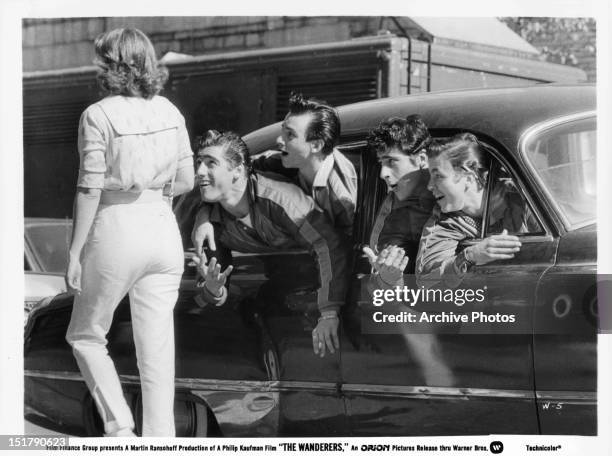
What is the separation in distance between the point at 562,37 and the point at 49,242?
2939 millimetres

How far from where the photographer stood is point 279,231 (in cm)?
454

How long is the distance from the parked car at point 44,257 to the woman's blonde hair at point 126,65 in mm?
831

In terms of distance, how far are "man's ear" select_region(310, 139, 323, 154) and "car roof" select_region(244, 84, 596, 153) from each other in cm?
11

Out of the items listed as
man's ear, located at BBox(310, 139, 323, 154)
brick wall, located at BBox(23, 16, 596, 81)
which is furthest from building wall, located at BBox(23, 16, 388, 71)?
man's ear, located at BBox(310, 139, 323, 154)

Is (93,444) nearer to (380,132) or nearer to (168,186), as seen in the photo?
(168,186)

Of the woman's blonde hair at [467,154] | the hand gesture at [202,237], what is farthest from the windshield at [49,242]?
the woman's blonde hair at [467,154]

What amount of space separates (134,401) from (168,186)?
1.01 meters

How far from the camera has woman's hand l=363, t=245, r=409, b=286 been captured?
4.33 m

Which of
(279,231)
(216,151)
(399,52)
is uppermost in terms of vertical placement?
(399,52)

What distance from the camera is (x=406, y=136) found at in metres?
4.40

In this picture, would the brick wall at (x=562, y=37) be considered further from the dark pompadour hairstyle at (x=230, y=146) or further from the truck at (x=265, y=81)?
the dark pompadour hairstyle at (x=230, y=146)

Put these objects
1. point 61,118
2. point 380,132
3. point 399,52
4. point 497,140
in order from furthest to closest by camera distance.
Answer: point 399,52
point 61,118
point 380,132
point 497,140

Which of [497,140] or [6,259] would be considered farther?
[6,259]
